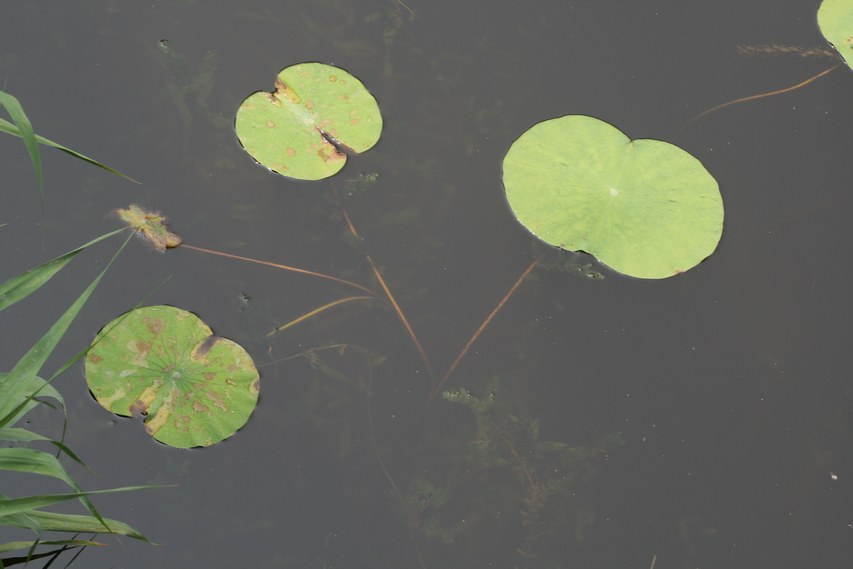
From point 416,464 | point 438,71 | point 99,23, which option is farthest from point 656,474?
point 99,23

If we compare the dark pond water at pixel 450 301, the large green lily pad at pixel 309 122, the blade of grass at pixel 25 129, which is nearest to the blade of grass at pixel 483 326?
the dark pond water at pixel 450 301

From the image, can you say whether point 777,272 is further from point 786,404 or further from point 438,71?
point 438,71

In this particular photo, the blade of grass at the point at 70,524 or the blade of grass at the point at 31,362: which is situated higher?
the blade of grass at the point at 31,362

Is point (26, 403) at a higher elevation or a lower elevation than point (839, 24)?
lower

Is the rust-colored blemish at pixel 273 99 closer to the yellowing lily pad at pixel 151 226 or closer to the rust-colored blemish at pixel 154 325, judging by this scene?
the yellowing lily pad at pixel 151 226

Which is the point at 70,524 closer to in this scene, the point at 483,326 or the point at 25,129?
the point at 25,129

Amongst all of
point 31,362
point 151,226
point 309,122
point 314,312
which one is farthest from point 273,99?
point 31,362
